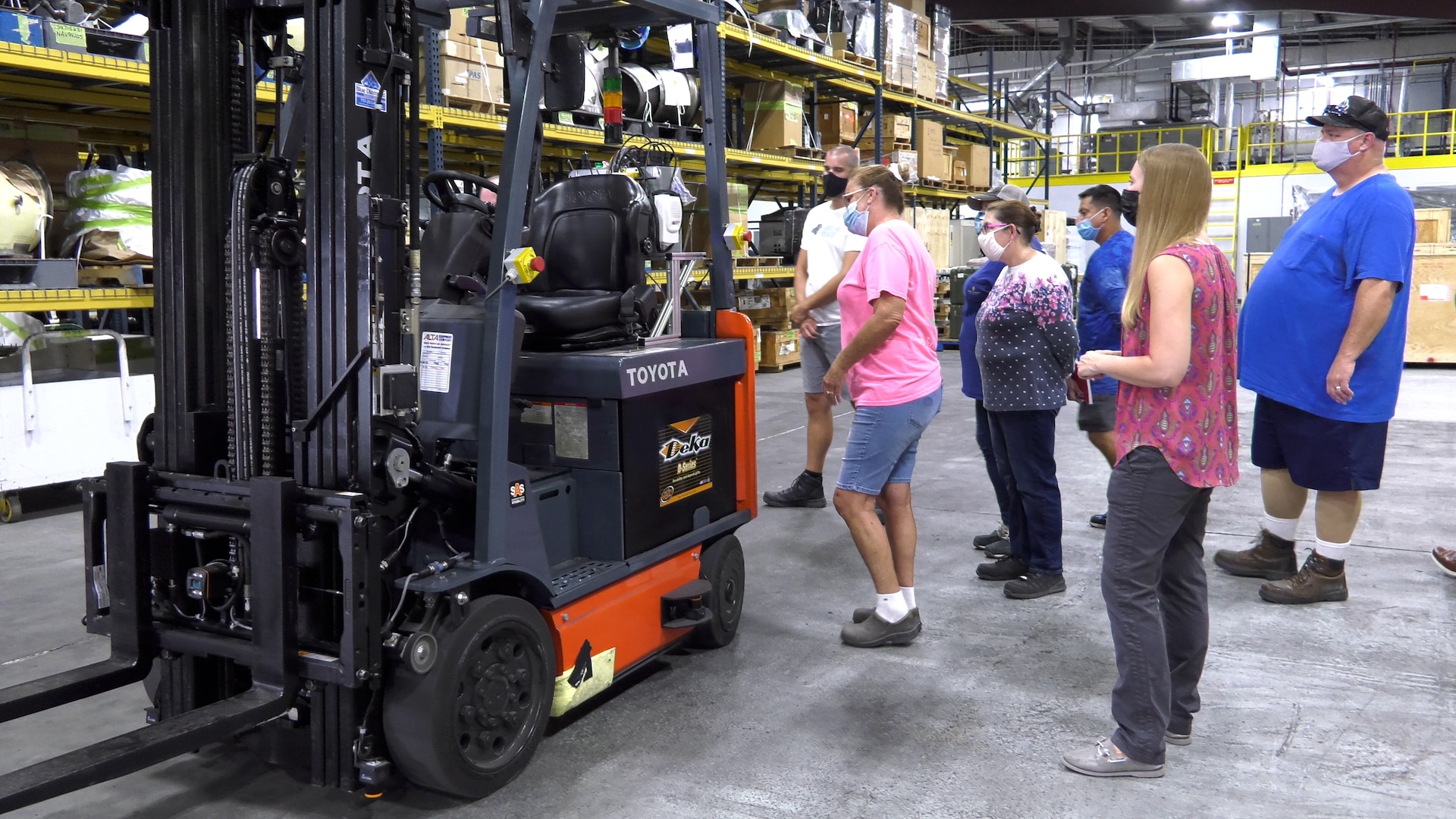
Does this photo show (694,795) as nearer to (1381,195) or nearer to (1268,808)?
(1268,808)

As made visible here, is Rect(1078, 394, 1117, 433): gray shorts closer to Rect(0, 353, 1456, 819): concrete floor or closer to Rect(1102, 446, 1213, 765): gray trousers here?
Rect(0, 353, 1456, 819): concrete floor

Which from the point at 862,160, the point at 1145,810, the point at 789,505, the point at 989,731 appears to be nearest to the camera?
the point at 1145,810

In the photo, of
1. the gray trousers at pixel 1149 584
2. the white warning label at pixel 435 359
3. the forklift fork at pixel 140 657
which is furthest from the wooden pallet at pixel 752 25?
the forklift fork at pixel 140 657

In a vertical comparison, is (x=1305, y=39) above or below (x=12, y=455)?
above

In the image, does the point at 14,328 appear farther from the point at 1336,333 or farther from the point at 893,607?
the point at 1336,333

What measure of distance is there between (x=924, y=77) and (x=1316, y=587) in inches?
451

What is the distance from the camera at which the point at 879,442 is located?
4.18 metres

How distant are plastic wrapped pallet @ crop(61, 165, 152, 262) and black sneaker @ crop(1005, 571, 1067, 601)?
5.27 meters

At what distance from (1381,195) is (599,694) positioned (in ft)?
12.1

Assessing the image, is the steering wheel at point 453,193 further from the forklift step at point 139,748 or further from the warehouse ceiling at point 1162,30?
the warehouse ceiling at point 1162,30

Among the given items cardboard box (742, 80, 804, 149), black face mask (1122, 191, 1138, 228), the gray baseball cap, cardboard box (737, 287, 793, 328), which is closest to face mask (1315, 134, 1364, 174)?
black face mask (1122, 191, 1138, 228)

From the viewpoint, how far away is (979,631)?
4.56m

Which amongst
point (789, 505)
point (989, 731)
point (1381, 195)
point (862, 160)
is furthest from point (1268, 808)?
point (862, 160)

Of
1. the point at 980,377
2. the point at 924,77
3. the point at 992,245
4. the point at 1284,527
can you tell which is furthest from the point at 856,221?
the point at 924,77
